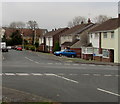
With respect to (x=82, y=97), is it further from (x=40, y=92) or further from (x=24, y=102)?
(x=24, y=102)

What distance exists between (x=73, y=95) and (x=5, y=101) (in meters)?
3.31

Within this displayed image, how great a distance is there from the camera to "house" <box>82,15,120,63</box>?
4081cm

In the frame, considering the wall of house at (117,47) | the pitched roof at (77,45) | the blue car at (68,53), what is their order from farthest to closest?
the pitched roof at (77,45), the blue car at (68,53), the wall of house at (117,47)

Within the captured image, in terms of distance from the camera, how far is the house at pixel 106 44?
134 feet

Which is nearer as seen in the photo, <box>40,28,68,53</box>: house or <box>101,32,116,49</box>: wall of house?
<box>101,32,116,49</box>: wall of house

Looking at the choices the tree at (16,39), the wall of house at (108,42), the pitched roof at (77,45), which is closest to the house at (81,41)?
the pitched roof at (77,45)

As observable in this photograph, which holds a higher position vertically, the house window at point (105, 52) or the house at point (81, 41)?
the house at point (81, 41)

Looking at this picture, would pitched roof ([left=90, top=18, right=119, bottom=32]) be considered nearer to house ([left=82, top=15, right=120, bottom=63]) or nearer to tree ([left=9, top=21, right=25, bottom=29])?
house ([left=82, top=15, right=120, bottom=63])

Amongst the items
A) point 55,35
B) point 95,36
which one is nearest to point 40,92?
point 95,36

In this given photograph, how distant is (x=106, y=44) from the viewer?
145 feet

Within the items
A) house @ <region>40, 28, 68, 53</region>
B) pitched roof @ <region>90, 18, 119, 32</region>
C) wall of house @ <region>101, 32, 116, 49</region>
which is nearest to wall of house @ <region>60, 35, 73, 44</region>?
house @ <region>40, 28, 68, 53</region>

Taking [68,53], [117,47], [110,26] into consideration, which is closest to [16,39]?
[68,53]

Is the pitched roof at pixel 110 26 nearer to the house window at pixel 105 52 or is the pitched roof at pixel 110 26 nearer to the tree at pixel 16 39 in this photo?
the house window at pixel 105 52

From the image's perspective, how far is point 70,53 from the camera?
5562 cm
